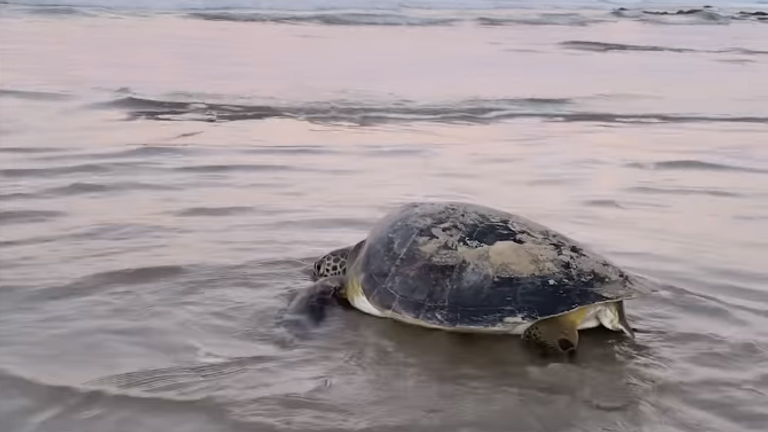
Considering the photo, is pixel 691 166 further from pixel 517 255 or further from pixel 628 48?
pixel 628 48

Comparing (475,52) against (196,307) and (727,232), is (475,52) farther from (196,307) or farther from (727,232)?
(196,307)

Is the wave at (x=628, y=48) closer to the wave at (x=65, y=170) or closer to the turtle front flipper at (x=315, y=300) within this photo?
the wave at (x=65, y=170)

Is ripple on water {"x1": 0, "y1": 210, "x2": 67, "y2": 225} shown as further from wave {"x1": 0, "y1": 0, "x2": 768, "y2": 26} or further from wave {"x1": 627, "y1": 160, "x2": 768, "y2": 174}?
wave {"x1": 0, "y1": 0, "x2": 768, "y2": 26}

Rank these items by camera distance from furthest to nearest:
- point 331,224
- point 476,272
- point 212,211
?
point 212,211, point 331,224, point 476,272

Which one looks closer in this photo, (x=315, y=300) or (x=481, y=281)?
(x=481, y=281)

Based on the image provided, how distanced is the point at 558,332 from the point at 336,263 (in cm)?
142

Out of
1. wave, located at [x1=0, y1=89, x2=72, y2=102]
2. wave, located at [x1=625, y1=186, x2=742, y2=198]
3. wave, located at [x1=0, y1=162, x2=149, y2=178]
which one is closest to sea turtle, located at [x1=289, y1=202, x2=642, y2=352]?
wave, located at [x1=625, y1=186, x2=742, y2=198]

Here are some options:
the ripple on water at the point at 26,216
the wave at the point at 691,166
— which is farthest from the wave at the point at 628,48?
the ripple on water at the point at 26,216

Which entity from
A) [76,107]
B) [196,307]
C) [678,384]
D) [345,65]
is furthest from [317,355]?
[345,65]

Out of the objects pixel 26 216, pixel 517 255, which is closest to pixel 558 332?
pixel 517 255

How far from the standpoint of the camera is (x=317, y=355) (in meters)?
4.29

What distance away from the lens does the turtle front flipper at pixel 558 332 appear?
4293mm

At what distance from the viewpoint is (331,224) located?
22.1 feet

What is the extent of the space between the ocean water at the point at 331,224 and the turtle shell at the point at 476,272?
0.18m
